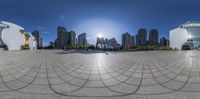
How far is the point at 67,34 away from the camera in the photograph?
5086 mm

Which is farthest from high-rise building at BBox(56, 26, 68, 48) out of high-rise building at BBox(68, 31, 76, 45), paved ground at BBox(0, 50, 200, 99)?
paved ground at BBox(0, 50, 200, 99)

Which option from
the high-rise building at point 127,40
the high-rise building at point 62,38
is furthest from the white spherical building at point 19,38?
the high-rise building at point 127,40

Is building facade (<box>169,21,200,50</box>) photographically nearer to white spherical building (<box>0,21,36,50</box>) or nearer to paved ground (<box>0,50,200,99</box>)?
paved ground (<box>0,50,200,99</box>)

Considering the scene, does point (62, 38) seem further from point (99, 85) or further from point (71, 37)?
point (99, 85)

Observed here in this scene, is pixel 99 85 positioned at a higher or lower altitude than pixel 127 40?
lower

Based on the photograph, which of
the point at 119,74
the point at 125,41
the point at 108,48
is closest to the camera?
the point at 119,74

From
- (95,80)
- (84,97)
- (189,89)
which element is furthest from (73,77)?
(189,89)

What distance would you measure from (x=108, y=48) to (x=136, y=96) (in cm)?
578

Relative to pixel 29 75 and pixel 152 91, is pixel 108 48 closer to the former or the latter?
pixel 29 75

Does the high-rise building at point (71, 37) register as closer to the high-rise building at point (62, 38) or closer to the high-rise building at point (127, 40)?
the high-rise building at point (62, 38)

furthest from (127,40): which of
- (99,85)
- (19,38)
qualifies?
(19,38)

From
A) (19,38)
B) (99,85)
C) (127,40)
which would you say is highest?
(19,38)

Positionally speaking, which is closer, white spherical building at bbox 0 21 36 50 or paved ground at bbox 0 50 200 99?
paved ground at bbox 0 50 200 99

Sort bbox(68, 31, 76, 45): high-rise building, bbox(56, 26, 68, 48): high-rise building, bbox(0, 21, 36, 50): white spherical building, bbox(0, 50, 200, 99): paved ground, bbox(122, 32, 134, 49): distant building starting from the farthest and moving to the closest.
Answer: bbox(0, 21, 36, 50): white spherical building
bbox(122, 32, 134, 49): distant building
bbox(68, 31, 76, 45): high-rise building
bbox(56, 26, 68, 48): high-rise building
bbox(0, 50, 200, 99): paved ground
